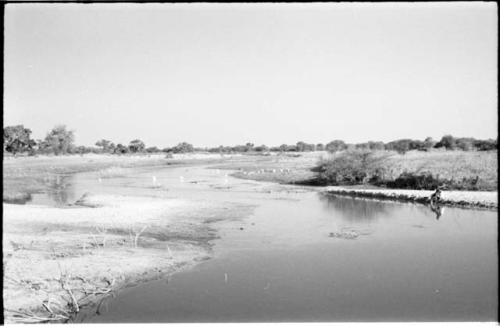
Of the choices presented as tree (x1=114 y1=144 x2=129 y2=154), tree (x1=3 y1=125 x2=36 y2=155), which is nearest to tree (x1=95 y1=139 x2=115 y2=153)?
A: tree (x1=114 y1=144 x2=129 y2=154)

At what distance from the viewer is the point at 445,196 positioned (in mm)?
24062

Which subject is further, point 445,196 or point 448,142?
point 448,142

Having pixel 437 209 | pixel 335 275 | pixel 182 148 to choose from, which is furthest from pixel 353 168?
pixel 182 148

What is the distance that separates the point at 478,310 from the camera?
10.5 metres

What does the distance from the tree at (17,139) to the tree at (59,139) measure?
314 centimetres

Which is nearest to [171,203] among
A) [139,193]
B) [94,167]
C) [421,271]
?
→ [139,193]

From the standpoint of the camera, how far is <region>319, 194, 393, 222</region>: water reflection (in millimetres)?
21305

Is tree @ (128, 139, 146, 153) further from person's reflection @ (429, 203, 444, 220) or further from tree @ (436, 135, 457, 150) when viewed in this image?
person's reflection @ (429, 203, 444, 220)

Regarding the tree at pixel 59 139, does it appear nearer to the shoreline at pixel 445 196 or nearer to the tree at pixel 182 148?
the shoreline at pixel 445 196

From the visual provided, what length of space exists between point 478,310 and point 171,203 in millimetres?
15941

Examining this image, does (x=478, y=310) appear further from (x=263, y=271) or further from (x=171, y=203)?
(x=171, y=203)

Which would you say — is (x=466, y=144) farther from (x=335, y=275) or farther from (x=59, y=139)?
(x=59, y=139)

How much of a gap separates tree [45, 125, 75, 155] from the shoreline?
30950 millimetres

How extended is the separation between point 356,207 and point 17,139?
32.1 m
